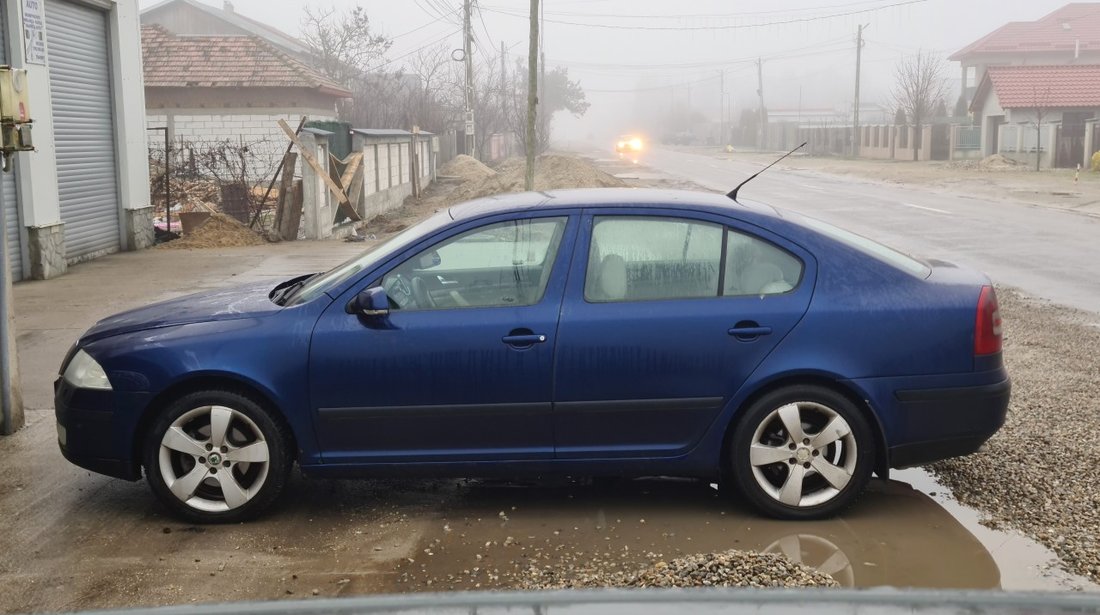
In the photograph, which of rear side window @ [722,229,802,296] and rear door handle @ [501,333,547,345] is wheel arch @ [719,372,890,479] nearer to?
rear side window @ [722,229,802,296]

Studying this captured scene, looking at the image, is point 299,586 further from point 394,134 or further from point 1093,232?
point 394,134

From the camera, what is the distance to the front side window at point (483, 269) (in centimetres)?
529

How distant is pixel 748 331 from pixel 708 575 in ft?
4.19

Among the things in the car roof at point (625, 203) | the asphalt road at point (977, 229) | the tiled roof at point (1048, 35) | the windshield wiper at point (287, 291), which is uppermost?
the tiled roof at point (1048, 35)

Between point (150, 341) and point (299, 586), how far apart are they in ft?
4.82

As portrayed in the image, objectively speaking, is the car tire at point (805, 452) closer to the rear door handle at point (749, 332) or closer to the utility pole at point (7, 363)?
the rear door handle at point (749, 332)

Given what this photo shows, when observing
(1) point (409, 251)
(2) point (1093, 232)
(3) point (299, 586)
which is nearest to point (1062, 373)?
(1) point (409, 251)

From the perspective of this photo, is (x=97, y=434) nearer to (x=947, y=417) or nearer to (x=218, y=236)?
(x=947, y=417)

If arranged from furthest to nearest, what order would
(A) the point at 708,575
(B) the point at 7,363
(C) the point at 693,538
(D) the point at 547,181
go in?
(D) the point at 547,181 < (B) the point at 7,363 < (C) the point at 693,538 < (A) the point at 708,575

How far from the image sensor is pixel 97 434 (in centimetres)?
A: 529

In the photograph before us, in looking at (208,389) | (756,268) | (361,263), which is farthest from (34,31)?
(756,268)

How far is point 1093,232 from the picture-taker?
19.2 meters

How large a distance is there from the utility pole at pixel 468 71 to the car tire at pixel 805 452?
43.2 meters

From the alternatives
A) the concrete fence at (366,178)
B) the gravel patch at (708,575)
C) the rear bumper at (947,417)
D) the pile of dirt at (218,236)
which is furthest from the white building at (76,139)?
the rear bumper at (947,417)
